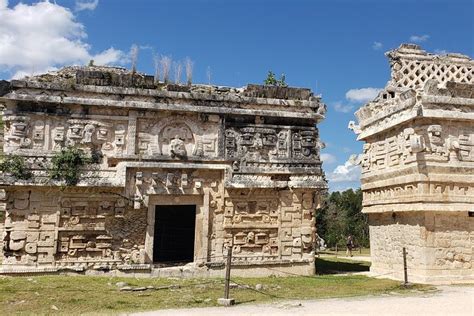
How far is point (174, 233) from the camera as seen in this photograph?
51.6 ft

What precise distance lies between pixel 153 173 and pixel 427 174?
7.35 m

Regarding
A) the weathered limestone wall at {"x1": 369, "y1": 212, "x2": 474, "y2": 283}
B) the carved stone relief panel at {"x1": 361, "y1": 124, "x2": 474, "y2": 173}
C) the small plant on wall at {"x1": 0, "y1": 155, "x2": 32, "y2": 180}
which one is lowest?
the weathered limestone wall at {"x1": 369, "y1": 212, "x2": 474, "y2": 283}

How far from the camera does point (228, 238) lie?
13188 mm

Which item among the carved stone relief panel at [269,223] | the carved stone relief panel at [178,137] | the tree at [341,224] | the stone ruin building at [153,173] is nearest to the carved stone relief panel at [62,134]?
the stone ruin building at [153,173]

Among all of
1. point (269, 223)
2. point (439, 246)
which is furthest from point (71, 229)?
point (439, 246)

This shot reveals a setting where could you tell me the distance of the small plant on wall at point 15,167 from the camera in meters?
11.9

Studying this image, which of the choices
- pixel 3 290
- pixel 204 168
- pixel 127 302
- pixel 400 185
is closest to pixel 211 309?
pixel 127 302

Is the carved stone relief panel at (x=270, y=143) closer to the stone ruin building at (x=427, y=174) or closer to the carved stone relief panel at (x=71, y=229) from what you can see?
the stone ruin building at (x=427, y=174)

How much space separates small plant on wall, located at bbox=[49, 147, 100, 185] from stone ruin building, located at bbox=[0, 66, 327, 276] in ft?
0.52

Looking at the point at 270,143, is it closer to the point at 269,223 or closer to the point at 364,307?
the point at 269,223

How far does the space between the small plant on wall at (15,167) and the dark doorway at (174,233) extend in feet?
15.5

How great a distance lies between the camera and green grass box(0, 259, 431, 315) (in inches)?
336

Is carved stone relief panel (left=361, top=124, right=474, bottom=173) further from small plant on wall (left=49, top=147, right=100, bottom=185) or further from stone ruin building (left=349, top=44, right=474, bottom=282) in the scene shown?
small plant on wall (left=49, top=147, right=100, bottom=185)

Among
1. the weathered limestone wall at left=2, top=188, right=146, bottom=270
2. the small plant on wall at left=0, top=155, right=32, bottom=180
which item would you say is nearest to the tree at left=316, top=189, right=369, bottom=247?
the weathered limestone wall at left=2, top=188, right=146, bottom=270
